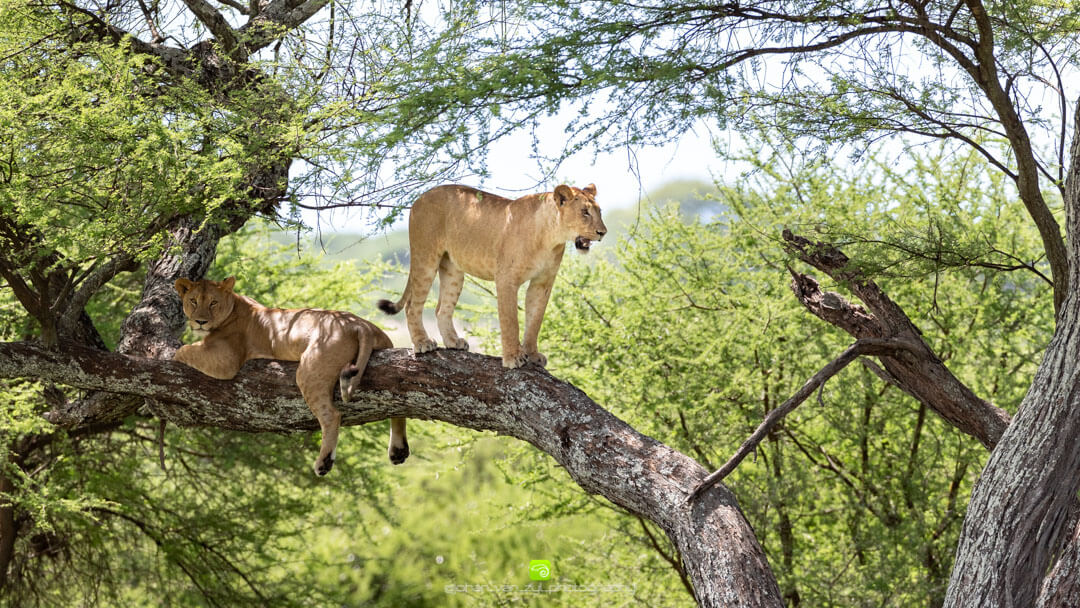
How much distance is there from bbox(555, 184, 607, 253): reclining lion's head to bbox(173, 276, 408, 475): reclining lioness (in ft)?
3.95

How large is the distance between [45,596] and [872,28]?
803cm

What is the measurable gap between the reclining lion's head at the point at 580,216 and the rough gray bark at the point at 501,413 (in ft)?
2.37

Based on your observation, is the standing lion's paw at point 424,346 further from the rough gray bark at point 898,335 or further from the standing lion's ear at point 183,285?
the rough gray bark at point 898,335

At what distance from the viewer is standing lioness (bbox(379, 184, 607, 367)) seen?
436 centimetres

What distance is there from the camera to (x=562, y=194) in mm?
4332

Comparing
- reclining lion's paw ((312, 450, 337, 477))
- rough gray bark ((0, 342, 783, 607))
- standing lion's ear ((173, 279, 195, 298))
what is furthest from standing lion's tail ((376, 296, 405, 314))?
standing lion's ear ((173, 279, 195, 298))

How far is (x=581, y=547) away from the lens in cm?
1074

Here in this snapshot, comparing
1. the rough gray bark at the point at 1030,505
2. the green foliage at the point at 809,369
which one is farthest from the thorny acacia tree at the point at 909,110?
the green foliage at the point at 809,369

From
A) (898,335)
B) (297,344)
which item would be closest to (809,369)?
(898,335)

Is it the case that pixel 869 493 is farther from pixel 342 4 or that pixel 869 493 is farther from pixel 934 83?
pixel 342 4

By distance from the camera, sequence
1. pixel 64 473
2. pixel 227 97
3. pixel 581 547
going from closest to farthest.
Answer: pixel 227 97 < pixel 64 473 < pixel 581 547

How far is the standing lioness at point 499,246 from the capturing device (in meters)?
4.36

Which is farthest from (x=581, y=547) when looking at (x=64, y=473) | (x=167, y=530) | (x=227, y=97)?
(x=227, y=97)

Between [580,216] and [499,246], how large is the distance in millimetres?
502
